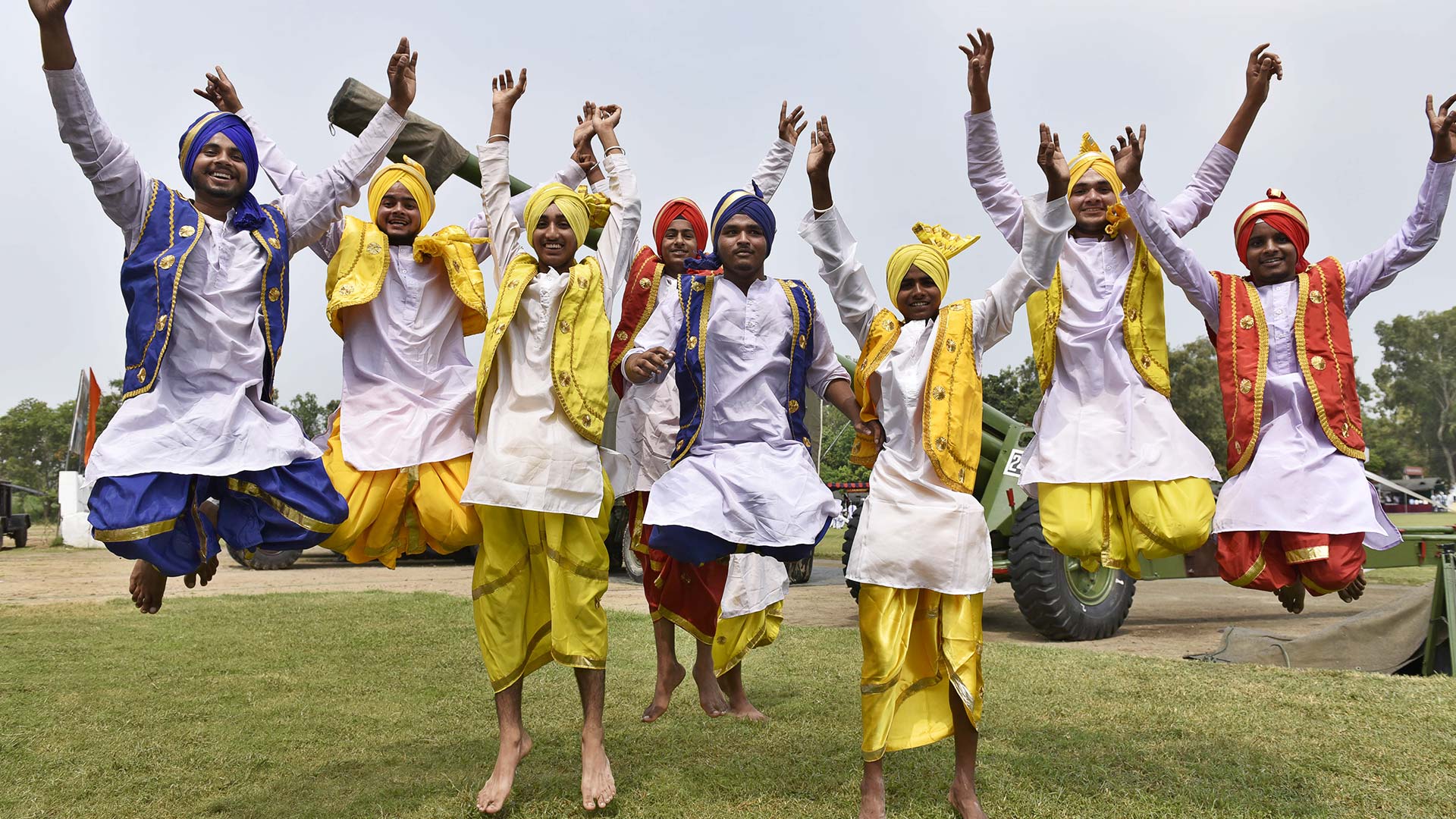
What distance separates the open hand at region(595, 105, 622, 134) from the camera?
14.7 ft

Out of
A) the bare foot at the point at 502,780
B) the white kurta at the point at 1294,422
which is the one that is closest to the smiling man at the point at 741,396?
the bare foot at the point at 502,780

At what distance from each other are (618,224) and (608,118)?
66 cm

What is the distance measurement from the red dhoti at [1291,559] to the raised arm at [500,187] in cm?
320

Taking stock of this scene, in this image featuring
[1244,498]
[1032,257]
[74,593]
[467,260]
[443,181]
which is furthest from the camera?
[74,593]

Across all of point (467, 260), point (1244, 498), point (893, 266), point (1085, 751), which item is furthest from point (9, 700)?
point (1244, 498)

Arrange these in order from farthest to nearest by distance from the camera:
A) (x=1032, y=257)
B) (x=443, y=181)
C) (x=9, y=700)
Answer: (x=443, y=181) < (x=9, y=700) < (x=1032, y=257)

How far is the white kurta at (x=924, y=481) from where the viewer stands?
11.7 feet

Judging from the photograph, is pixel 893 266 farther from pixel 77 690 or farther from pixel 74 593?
pixel 74 593

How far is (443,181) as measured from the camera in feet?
19.9

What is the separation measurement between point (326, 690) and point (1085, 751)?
4.25 metres

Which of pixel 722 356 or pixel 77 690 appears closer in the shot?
pixel 722 356

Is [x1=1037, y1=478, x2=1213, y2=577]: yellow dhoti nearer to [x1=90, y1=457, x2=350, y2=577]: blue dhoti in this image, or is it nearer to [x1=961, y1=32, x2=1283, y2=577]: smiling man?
[x1=961, y1=32, x2=1283, y2=577]: smiling man

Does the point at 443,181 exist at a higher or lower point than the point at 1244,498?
higher

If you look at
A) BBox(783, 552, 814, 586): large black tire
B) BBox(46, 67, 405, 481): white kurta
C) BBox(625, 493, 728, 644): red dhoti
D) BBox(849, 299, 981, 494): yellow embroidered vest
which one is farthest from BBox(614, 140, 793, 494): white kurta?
BBox(783, 552, 814, 586): large black tire
